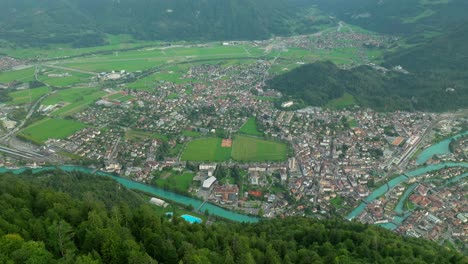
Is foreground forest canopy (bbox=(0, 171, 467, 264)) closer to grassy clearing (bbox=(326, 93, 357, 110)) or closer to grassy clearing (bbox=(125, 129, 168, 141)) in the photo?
grassy clearing (bbox=(125, 129, 168, 141))

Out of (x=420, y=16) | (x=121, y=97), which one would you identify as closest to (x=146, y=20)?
(x=121, y=97)

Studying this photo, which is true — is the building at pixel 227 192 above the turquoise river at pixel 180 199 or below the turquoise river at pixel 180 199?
above

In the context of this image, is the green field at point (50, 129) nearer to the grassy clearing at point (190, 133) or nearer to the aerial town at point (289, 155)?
the aerial town at point (289, 155)

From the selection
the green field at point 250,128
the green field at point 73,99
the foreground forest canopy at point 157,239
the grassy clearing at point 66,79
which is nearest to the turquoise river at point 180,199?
the foreground forest canopy at point 157,239

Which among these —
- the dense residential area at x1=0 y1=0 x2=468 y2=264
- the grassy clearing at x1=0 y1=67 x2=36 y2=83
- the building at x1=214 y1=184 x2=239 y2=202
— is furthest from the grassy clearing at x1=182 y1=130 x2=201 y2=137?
the grassy clearing at x1=0 y1=67 x2=36 y2=83

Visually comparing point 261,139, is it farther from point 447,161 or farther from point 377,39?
point 377,39

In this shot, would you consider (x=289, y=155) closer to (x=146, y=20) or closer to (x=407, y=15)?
(x=407, y=15)

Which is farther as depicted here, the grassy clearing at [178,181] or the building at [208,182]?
the grassy clearing at [178,181]
